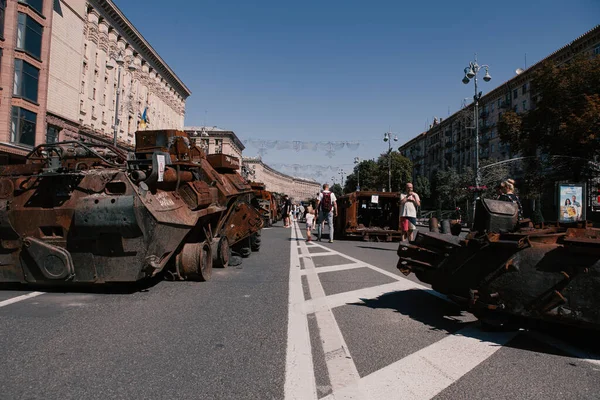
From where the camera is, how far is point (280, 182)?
526 ft

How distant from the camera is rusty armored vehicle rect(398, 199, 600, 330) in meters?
3.67

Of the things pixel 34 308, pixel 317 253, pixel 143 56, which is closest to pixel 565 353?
pixel 34 308

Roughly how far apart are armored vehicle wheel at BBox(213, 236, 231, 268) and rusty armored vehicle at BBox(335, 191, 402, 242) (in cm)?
1003

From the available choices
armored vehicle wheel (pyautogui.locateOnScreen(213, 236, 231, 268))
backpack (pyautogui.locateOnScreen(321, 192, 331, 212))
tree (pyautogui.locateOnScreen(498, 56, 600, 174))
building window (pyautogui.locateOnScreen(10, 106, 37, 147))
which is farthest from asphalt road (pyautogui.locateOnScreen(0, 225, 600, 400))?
building window (pyautogui.locateOnScreen(10, 106, 37, 147))

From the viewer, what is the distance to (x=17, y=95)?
31.8m

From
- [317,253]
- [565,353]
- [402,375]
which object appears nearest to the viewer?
[402,375]

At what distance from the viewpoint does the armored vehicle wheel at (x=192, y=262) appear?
6.91 m

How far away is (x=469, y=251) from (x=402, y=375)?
1774 millimetres

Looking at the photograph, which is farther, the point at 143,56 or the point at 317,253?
the point at 143,56

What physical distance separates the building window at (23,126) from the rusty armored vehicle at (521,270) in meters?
34.9

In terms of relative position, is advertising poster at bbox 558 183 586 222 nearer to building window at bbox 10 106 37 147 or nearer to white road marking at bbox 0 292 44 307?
white road marking at bbox 0 292 44 307

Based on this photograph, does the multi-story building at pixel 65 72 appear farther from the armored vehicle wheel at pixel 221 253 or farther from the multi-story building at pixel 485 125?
the multi-story building at pixel 485 125

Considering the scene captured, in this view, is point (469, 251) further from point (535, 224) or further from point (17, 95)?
point (17, 95)

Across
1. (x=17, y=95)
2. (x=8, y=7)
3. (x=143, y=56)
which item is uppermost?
(x=143, y=56)
